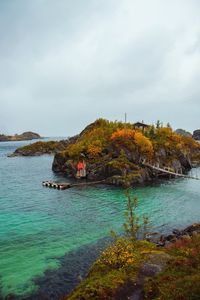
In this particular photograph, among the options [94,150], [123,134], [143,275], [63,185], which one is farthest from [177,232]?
[123,134]

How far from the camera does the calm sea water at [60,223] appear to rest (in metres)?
28.9

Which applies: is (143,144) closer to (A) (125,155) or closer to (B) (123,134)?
(B) (123,134)

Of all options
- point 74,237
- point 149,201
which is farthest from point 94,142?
point 74,237

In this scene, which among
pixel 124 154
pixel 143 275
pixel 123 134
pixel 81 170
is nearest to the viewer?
pixel 143 275

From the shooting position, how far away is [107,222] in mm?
46781

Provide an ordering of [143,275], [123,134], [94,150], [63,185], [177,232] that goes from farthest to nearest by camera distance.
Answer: [123,134], [94,150], [63,185], [177,232], [143,275]

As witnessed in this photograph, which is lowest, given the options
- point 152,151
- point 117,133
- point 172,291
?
point 172,291

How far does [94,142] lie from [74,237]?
58652mm

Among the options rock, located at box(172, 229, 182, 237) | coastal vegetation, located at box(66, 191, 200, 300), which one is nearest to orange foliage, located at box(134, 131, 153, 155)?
rock, located at box(172, 229, 182, 237)

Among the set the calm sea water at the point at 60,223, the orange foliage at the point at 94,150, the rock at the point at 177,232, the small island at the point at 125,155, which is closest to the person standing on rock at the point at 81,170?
the small island at the point at 125,155

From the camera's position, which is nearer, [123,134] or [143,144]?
[143,144]

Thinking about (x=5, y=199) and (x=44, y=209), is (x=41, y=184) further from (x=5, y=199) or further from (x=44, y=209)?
(x=44, y=209)

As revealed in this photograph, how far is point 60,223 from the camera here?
46.2 meters

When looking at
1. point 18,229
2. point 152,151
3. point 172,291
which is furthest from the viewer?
point 152,151
